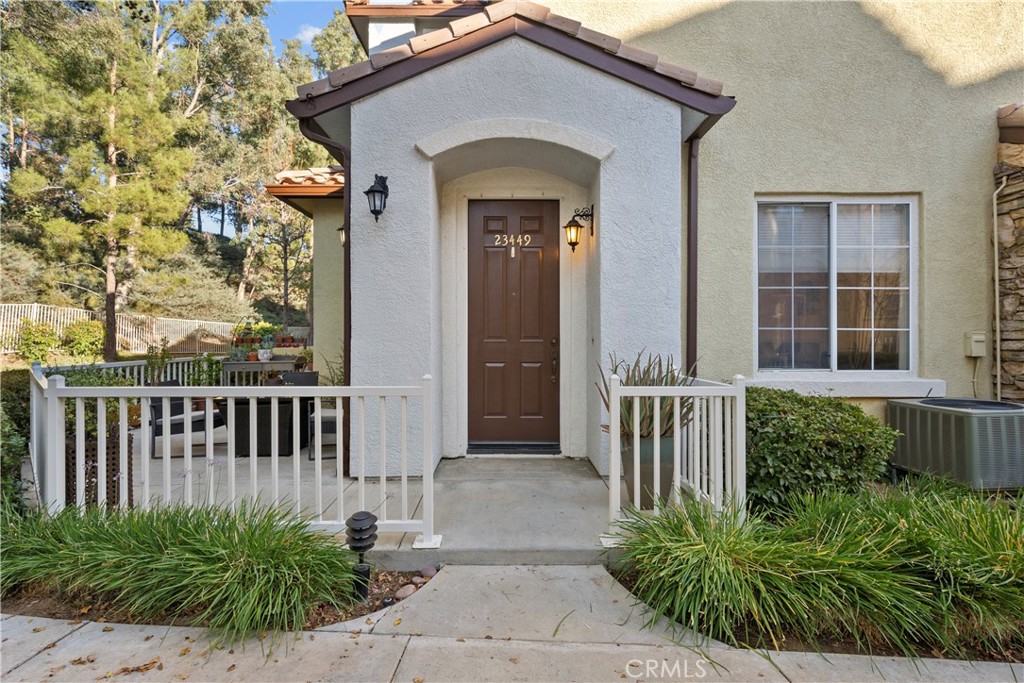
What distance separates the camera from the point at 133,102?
1245 cm

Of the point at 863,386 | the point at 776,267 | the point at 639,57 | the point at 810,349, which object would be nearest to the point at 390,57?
the point at 639,57


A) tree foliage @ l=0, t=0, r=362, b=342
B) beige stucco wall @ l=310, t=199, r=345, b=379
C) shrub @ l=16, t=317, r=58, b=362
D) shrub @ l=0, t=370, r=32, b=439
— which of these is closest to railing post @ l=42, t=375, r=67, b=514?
shrub @ l=0, t=370, r=32, b=439

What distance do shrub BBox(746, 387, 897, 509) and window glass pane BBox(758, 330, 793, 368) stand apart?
1.48 metres

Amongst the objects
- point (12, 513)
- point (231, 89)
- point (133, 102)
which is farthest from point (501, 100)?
point (231, 89)

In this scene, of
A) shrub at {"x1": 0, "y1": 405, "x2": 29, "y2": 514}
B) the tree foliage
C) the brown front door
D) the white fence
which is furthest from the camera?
the white fence

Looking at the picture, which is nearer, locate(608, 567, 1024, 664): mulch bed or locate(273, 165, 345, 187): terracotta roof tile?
locate(608, 567, 1024, 664): mulch bed

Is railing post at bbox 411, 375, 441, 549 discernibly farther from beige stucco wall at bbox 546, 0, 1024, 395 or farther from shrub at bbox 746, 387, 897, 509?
beige stucco wall at bbox 546, 0, 1024, 395

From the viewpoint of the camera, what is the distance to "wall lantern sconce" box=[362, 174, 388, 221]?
3.99 m

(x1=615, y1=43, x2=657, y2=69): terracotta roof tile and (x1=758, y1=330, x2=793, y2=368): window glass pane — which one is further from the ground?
(x1=615, y1=43, x2=657, y2=69): terracotta roof tile

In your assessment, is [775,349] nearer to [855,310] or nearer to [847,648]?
[855,310]

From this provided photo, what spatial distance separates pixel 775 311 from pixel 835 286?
24.4 inches

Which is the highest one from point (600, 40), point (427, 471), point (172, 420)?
point (600, 40)

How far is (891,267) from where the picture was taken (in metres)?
4.82
